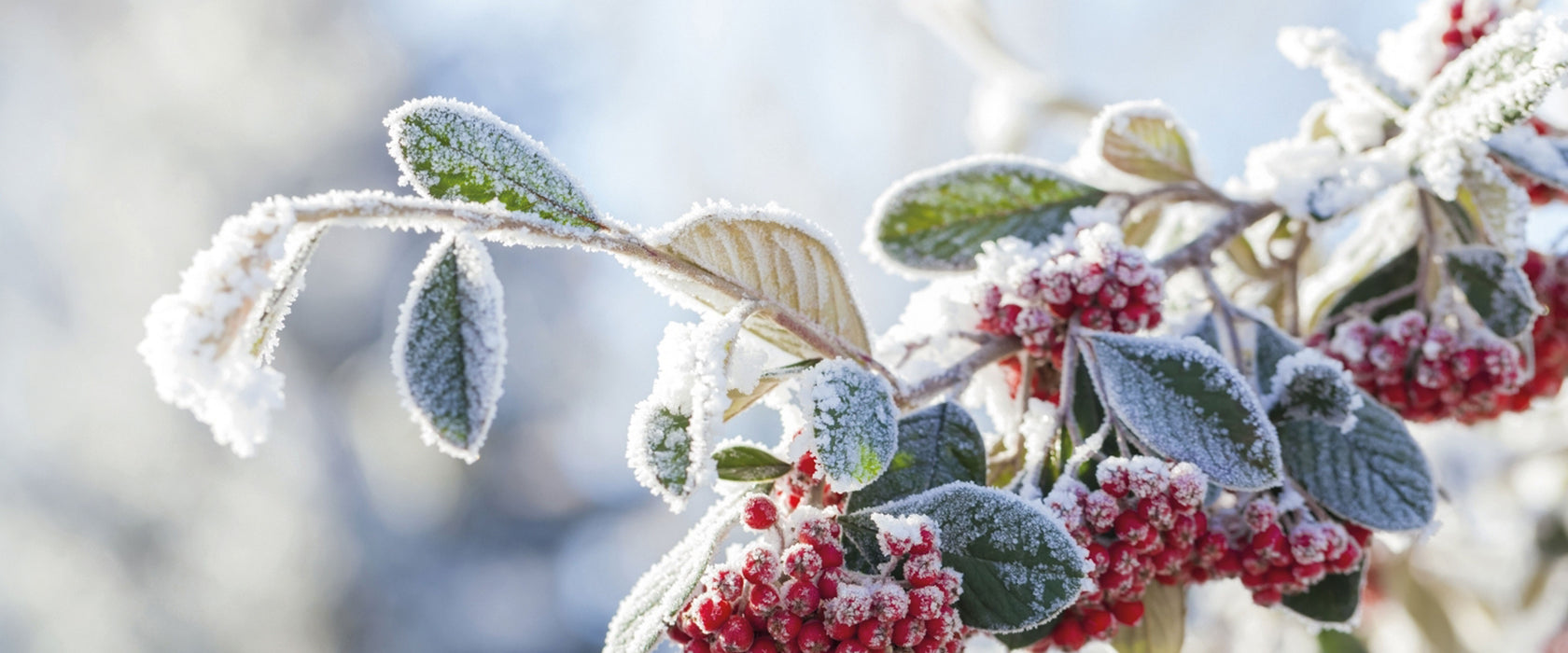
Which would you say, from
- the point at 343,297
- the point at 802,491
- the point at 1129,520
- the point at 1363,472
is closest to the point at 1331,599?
the point at 1363,472

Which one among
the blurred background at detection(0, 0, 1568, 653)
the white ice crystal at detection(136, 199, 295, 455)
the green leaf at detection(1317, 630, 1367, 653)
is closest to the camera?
the white ice crystal at detection(136, 199, 295, 455)

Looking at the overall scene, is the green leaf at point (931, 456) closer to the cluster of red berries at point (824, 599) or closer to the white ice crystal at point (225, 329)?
the cluster of red berries at point (824, 599)

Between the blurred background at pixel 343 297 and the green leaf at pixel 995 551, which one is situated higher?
the blurred background at pixel 343 297

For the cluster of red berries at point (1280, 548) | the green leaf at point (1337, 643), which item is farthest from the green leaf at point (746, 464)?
the green leaf at point (1337, 643)

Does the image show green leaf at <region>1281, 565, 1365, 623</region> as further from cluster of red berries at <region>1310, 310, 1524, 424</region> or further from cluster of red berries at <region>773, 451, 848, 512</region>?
cluster of red berries at <region>773, 451, 848, 512</region>

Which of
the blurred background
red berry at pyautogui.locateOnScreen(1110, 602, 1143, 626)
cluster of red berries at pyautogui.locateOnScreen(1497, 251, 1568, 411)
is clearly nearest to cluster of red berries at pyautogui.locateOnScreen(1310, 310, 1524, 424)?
cluster of red berries at pyautogui.locateOnScreen(1497, 251, 1568, 411)

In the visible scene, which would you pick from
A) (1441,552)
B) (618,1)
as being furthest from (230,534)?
(1441,552)
